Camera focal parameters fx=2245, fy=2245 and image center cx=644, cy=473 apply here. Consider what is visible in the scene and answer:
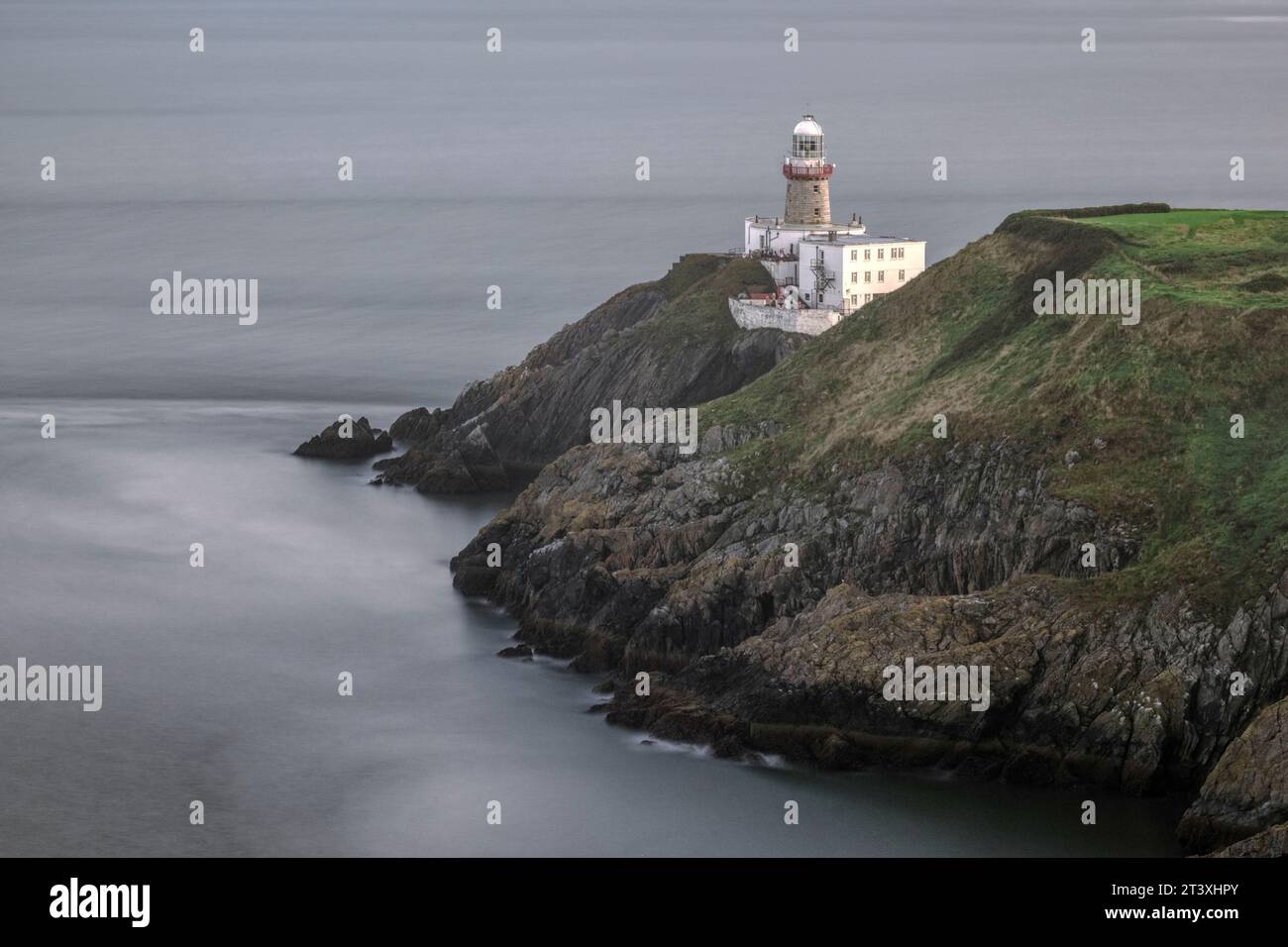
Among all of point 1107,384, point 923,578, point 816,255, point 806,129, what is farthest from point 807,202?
point 923,578

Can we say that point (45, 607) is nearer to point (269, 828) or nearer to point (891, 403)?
point (269, 828)

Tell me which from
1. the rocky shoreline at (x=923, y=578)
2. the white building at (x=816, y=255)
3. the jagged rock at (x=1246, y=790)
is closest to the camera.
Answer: the jagged rock at (x=1246, y=790)

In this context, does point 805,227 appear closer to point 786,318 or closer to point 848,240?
point 848,240

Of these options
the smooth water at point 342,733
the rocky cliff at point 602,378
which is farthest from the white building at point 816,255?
the smooth water at point 342,733

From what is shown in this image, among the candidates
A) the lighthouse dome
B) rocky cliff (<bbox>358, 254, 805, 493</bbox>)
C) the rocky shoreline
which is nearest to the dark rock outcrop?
the rocky shoreline

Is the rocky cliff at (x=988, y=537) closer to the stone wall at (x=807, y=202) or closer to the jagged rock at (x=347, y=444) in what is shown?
the stone wall at (x=807, y=202)
